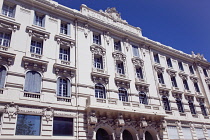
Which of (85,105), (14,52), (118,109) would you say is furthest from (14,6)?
(118,109)

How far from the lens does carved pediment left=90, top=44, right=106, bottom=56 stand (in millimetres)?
21469

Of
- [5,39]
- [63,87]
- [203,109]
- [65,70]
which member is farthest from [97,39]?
[203,109]

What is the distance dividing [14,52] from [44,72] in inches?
122

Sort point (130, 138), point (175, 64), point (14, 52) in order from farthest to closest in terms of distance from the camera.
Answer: point (175, 64) < point (130, 138) < point (14, 52)

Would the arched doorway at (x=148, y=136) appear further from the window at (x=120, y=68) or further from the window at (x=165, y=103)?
the window at (x=120, y=68)

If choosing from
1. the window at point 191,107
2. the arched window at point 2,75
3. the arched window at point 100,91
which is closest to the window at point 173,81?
the window at point 191,107

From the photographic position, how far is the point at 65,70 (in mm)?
18172

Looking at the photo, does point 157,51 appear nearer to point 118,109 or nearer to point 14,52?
point 118,109

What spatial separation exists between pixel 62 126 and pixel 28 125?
283cm

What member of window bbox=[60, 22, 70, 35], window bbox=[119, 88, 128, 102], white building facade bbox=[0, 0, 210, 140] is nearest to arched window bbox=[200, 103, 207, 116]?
white building facade bbox=[0, 0, 210, 140]

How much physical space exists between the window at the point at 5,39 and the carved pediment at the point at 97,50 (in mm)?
8639

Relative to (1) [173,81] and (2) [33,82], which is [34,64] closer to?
(2) [33,82]

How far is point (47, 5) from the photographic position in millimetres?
20141

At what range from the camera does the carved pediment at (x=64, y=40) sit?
19453 mm
